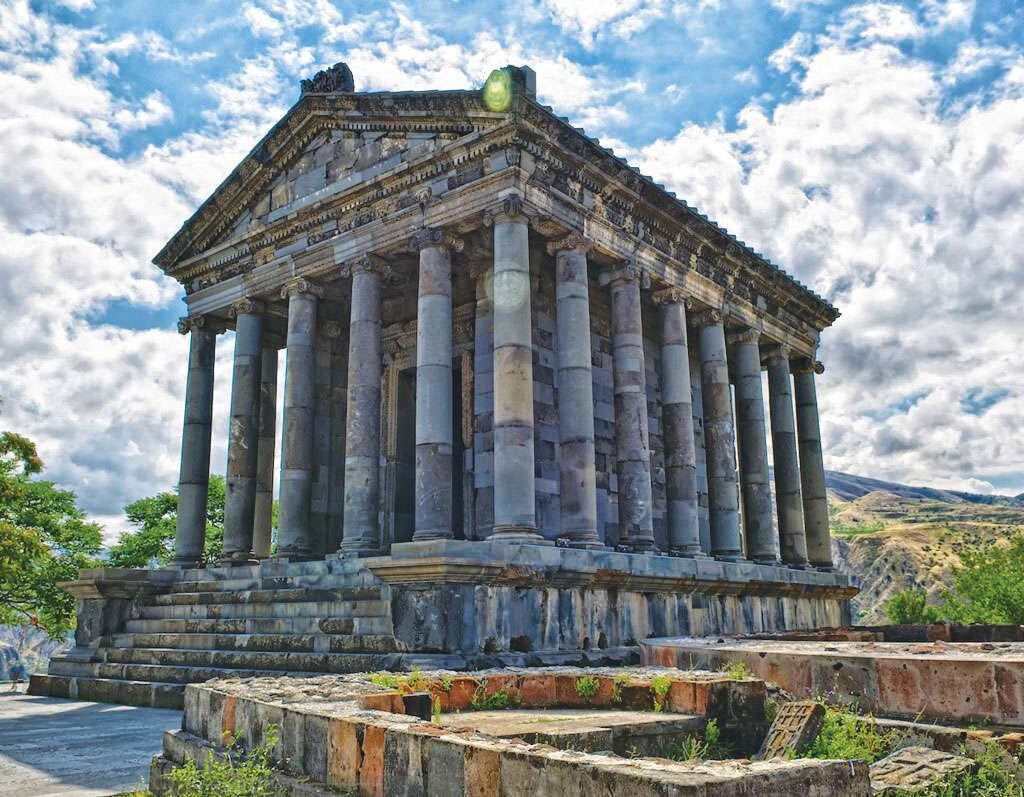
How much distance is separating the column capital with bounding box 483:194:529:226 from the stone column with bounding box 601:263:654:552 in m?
3.57

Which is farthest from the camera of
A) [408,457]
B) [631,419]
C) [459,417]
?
[408,457]

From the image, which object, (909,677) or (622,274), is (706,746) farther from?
(622,274)

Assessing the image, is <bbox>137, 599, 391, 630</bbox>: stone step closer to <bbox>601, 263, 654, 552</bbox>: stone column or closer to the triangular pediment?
<bbox>601, 263, 654, 552</bbox>: stone column

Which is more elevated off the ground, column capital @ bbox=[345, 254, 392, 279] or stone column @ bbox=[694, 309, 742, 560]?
column capital @ bbox=[345, 254, 392, 279]

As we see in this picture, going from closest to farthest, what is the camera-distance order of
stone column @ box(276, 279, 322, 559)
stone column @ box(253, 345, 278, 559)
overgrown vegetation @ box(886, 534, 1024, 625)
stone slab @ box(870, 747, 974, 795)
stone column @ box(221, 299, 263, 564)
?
stone slab @ box(870, 747, 974, 795) → stone column @ box(276, 279, 322, 559) → stone column @ box(221, 299, 263, 564) → stone column @ box(253, 345, 278, 559) → overgrown vegetation @ box(886, 534, 1024, 625)

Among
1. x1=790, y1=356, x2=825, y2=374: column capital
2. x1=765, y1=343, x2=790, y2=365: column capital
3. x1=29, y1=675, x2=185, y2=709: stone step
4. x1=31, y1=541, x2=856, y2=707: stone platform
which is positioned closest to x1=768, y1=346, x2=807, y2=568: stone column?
x1=765, y1=343, x2=790, y2=365: column capital

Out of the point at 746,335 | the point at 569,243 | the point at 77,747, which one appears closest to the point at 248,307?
the point at 569,243

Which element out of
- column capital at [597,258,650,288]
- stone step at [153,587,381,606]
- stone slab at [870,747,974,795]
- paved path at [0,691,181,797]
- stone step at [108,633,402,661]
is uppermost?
column capital at [597,258,650,288]

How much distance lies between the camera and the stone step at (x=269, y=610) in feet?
47.3

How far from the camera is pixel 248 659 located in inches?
557

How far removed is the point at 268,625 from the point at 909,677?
11030mm

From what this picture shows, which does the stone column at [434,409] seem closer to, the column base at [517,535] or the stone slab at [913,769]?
the column base at [517,535]

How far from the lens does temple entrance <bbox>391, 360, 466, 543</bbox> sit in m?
21.2

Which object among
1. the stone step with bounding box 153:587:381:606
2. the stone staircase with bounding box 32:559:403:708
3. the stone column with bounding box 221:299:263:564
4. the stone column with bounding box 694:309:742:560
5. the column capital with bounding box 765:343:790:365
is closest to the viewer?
the stone staircase with bounding box 32:559:403:708
